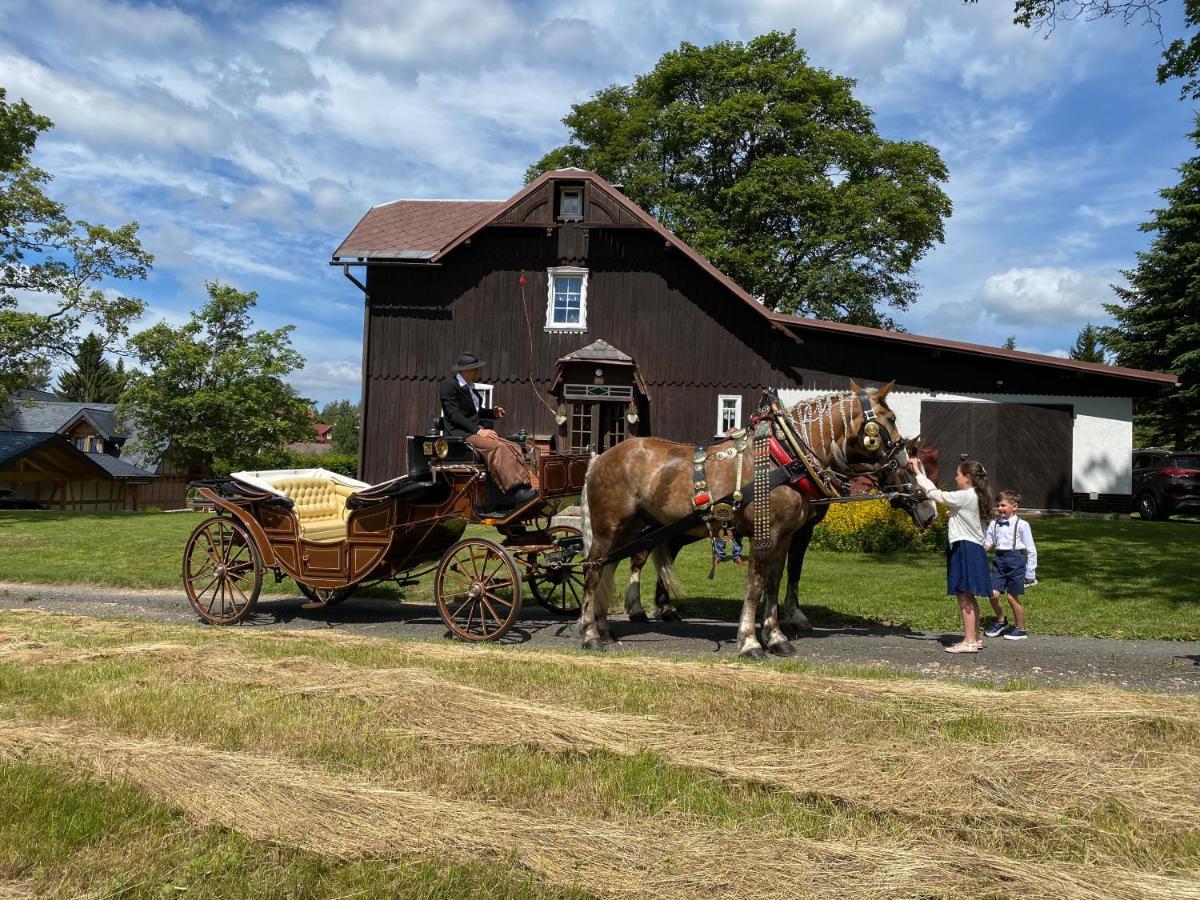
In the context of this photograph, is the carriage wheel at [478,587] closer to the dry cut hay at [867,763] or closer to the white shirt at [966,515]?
the dry cut hay at [867,763]

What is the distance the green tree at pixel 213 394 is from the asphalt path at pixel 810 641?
29152 mm

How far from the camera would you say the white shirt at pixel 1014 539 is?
8344 millimetres

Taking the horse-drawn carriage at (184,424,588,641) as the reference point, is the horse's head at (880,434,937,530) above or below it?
above

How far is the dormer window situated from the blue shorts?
15.7 m

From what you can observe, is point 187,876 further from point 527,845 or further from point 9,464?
point 9,464

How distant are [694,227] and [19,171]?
804 inches

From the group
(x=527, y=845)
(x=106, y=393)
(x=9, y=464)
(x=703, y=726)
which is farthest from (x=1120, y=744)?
(x=106, y=393)

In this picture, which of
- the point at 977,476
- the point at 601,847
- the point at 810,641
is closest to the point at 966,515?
the point at 977,476

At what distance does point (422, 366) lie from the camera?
71.9 feet

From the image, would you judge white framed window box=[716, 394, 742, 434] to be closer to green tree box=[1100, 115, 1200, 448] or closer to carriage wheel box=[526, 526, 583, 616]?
carriage wheel box=[526, 526, 583, 616]

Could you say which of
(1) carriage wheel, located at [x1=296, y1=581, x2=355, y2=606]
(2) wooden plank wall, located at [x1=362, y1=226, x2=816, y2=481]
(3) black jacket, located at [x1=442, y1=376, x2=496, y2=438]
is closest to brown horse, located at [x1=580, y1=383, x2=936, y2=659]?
(3) black jacket, located at [x1=442, y1=376, x2=496, y2=438]

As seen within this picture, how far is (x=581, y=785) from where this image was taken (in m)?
3.91

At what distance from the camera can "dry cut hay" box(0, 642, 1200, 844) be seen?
3623 millimetres

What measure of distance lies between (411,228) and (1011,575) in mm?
19409
